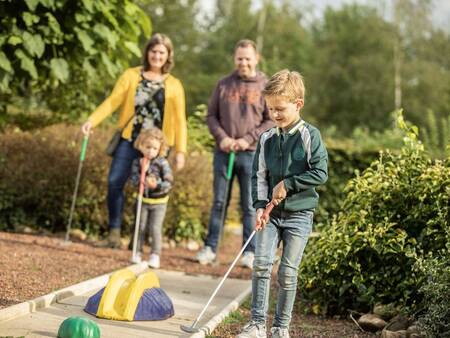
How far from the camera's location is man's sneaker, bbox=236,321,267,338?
3971 millimetres

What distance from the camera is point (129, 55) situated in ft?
26.5

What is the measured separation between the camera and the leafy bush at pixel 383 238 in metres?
4.78

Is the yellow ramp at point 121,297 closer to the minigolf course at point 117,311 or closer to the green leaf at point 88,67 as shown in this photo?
the minigolf course at point 117,311

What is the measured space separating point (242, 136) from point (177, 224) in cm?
210

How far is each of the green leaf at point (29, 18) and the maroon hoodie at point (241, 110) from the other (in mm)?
1830

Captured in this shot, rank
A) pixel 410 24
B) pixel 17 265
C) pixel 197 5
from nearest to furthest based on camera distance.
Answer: pixel 17 265 < pixel 197 5 < pixel 410 24

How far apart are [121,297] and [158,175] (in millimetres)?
2294

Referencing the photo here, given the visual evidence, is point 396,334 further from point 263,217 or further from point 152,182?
point 152,182

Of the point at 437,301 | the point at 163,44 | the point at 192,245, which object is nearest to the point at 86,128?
the point at 163,44

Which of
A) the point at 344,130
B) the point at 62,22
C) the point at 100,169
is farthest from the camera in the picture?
the point at 344,130

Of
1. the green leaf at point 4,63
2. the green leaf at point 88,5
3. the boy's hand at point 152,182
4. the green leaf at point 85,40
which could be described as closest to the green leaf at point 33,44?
the green leaf at point 4,63

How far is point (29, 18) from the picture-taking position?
6723 mm

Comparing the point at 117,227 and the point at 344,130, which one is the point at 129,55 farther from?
the point at 344,130

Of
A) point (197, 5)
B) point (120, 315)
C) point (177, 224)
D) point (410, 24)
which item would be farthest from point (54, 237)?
point (410, 24)
